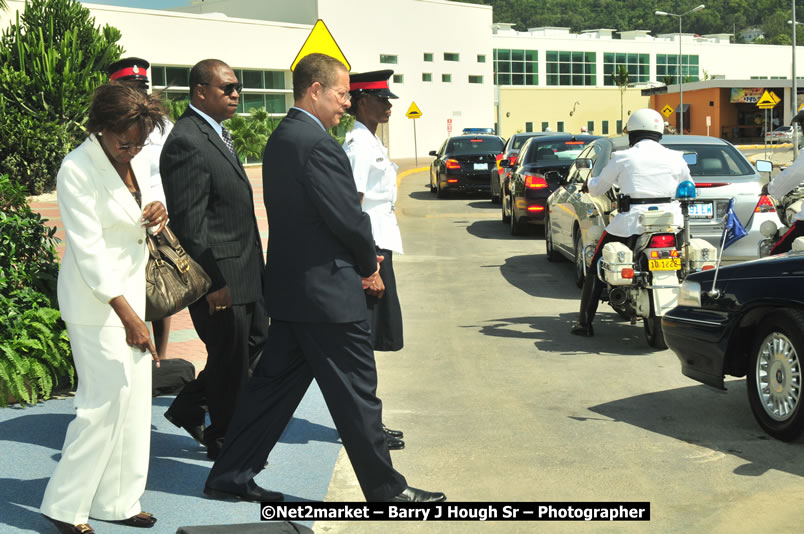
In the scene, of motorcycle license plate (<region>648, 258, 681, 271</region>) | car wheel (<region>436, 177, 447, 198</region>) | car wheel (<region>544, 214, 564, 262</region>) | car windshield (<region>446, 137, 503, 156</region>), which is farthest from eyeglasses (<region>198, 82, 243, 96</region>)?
car windshield (<region>446, 137, 503, 156</region>)

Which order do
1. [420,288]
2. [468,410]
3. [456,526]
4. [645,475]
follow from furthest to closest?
1. [420,288]
2. [468,410]
3. [645,475]
4. [456,526]

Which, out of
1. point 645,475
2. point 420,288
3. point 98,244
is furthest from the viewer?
point 420,288

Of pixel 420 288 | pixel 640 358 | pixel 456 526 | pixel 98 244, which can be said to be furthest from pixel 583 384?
pixel 420 288

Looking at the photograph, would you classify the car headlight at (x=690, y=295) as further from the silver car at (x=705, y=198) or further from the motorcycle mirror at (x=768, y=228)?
the silver car at (x=705, y=198)

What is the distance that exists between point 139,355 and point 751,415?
4.00 m

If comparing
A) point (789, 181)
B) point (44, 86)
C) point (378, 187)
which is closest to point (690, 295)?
point (789, 181)

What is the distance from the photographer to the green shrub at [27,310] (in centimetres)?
629

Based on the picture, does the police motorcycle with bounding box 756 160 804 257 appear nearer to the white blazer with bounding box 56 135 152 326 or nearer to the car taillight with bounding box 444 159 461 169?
the white blazer with bounding box 56 135 152 326

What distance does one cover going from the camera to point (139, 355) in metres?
4.31

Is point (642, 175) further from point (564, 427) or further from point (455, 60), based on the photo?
point (455, 60)

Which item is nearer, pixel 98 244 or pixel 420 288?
pixel 98 244

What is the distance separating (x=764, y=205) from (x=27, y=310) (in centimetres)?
801

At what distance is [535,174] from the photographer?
17156 millimetres

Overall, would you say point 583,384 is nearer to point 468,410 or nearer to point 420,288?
point 468,410
